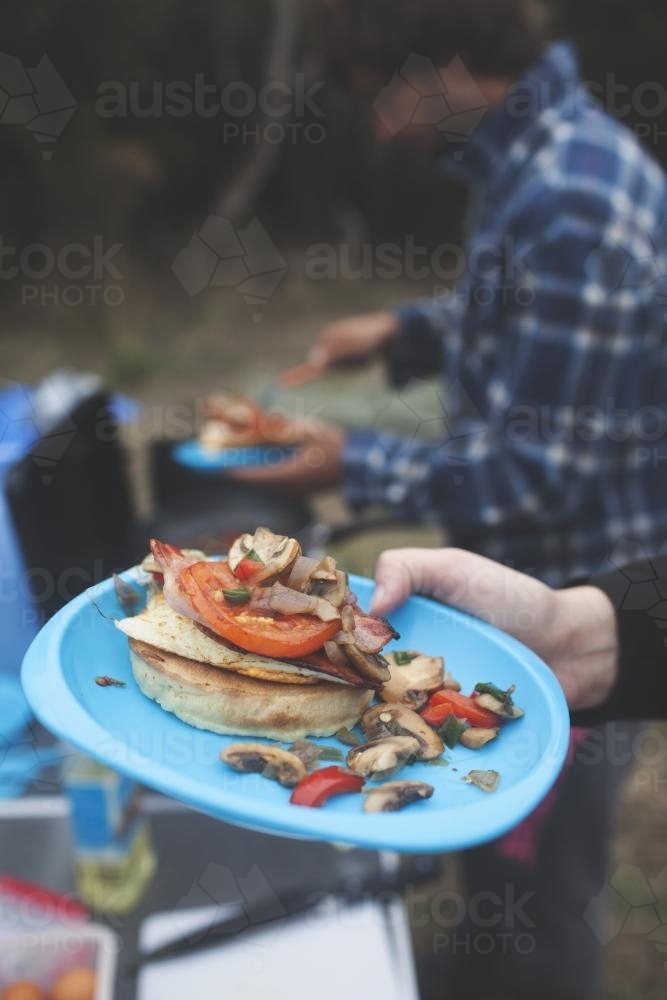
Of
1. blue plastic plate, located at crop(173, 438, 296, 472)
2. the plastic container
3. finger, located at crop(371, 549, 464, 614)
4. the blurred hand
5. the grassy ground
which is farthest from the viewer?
the grassy ground

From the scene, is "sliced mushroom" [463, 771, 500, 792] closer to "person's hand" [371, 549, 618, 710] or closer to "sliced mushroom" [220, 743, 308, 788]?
"sliced mushroom" [220, 743, 308, 788]

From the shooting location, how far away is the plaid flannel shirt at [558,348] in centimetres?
189

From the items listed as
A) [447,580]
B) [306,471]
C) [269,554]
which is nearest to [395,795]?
[269,554]

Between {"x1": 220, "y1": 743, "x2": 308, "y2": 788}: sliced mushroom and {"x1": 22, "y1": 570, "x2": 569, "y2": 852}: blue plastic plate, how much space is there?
12mm

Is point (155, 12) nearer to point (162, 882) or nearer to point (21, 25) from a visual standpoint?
point (21, 25)

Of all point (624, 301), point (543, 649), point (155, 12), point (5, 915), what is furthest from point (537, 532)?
point (155, 12)

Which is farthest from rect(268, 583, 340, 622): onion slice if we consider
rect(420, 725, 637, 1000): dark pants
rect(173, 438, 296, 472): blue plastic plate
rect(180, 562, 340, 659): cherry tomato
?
rect(173, 438, 296, 472): blue plastic plate

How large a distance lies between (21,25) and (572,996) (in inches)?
327

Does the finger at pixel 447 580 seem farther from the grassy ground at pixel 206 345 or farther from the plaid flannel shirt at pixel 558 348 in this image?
the grassy ground at pixel 206 345

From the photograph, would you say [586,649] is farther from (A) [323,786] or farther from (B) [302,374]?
(B) [302,374]

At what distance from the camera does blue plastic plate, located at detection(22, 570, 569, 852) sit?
0.79 meters

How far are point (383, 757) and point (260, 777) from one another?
12 centimetres

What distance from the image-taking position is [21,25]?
787cm

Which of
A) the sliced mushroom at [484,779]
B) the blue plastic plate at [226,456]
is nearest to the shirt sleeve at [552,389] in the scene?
the blue plastic plate at [226,456]
